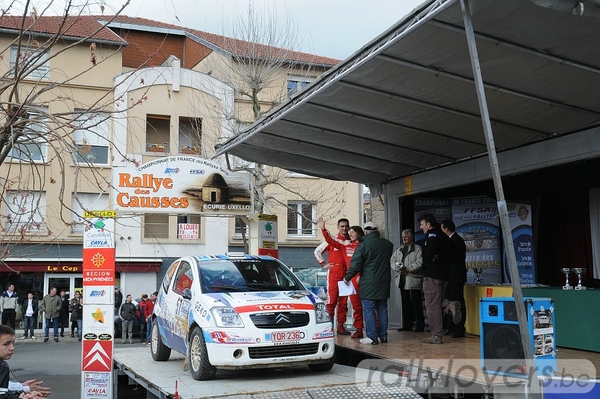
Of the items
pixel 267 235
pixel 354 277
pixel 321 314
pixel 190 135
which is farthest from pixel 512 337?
pixel 190 135

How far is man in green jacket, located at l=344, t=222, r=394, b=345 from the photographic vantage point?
33.8ft

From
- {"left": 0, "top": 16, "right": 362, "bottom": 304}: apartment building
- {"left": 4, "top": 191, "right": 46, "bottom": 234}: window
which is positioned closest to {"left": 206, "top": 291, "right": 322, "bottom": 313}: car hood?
{"left": 4, "top": 191, "right": 46, "bottom": 234}: window

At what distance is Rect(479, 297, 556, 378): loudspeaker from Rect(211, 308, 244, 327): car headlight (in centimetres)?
300

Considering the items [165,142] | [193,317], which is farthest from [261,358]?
[165,142]

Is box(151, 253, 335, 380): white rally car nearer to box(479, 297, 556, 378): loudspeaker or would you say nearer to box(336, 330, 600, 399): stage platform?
box(336, 330, 600, 399): stage platform

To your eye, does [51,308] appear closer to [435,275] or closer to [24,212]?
[435,275]

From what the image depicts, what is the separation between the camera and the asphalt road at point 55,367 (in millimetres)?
13621

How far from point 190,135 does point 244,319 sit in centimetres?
2330

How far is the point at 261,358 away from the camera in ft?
28.1

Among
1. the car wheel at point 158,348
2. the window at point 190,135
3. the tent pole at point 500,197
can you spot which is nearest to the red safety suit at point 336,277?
the car wheel at point 158,348

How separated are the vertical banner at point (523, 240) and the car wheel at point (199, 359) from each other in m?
6.25

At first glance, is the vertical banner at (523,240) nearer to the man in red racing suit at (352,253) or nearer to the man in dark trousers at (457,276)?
the man in dark trousers at (457,276)

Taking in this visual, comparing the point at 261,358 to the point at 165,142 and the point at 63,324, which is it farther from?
the point at 165,142

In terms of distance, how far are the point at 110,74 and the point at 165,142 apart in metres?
4.05
